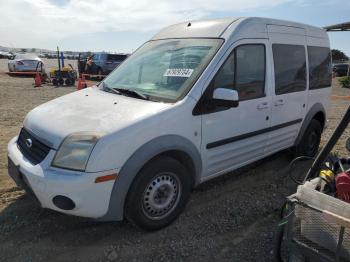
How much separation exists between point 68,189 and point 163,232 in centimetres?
110

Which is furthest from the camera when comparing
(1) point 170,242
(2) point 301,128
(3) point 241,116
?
(2) point 301,128

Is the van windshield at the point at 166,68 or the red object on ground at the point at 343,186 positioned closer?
the red object on ground at the point at 343,186

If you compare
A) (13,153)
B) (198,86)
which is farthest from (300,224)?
(13,153)

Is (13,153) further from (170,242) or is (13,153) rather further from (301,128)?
(301,128)

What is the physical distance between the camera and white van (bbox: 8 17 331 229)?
2910mm

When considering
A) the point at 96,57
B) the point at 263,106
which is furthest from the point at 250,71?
the point at 96,57

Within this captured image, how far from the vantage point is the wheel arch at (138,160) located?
296cm

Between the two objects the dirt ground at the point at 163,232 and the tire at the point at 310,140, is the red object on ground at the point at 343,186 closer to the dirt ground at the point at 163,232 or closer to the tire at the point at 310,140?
the dirt ground at the point at 163,232

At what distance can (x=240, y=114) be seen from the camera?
3.90 metres

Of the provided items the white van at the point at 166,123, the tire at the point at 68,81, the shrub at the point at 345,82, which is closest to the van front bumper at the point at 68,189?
the white van at the point at 166,123

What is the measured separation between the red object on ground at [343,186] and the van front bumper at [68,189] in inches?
67.2

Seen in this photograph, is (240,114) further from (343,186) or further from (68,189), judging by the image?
(68,189)

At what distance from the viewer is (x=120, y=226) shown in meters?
3.54

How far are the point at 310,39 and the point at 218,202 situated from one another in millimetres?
2832
